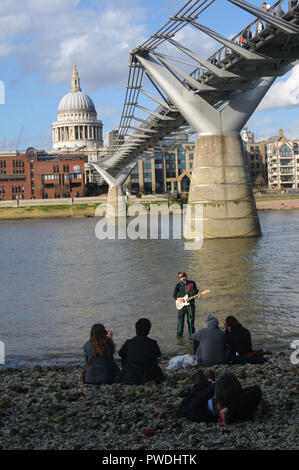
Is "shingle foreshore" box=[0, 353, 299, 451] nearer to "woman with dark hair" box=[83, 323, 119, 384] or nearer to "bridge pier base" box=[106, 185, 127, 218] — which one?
"woman with dark hair" box=[83, 323, 119, 384]

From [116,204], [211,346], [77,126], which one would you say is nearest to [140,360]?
[211,346]

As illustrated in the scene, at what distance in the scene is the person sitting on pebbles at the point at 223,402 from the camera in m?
7.27

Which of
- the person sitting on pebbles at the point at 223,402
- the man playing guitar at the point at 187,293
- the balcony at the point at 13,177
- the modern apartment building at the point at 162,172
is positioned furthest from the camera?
the modern apartment building at the point at 162,172

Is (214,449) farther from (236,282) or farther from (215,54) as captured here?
(215,54)

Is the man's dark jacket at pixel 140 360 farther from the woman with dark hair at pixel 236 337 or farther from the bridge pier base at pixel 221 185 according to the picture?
the bridge pier base at pixel 221 185

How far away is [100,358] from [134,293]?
1189 cm

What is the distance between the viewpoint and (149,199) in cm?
11231

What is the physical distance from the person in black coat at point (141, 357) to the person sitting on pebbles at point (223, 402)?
1495mm

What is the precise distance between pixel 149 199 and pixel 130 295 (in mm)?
91916

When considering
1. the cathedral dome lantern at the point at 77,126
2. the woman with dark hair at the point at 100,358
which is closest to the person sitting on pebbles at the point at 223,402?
the woman with dark hair at the point at 100,358

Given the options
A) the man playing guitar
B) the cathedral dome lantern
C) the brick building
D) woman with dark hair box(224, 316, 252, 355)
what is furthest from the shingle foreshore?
the cathedral dome lantern

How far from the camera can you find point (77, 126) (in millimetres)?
188250

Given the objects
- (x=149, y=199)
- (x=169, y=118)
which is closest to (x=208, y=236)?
(x=169, y=118)

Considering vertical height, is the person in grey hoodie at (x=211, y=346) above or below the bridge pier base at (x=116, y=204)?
below
